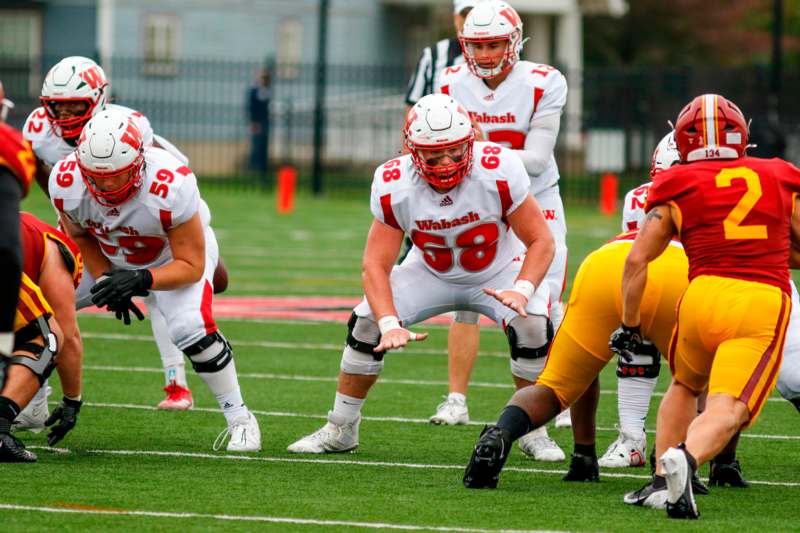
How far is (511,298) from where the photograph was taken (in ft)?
21.6

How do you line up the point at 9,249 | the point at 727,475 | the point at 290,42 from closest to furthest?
the point at 9,249
the point at 727,475
the point at 290,42

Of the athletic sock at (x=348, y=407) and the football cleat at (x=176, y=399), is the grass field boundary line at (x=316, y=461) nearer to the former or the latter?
the athletic sock at (x=348, y=407)

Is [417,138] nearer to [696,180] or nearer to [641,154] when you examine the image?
[696,180]

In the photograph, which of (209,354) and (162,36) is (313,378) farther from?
(162,36)

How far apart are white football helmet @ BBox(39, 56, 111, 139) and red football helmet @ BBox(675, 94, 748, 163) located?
10.9 ft

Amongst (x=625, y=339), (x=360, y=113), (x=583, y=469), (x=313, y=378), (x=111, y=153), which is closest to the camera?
(x=625, y=339)

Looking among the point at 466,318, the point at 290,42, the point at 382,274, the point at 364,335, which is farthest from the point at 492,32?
the point at 290,42

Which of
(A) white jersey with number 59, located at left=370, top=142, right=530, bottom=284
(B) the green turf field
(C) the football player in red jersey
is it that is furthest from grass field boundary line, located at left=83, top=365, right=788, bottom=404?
(C) the football player in red jersey

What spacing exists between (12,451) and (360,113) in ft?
76.4

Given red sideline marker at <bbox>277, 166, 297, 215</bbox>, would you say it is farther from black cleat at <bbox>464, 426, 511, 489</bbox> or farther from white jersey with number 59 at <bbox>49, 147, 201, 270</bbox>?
black cleat at <bbox>464, 426, 511, 489</bbox>

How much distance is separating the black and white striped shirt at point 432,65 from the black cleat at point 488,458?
3354 mm

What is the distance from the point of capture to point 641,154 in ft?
84.8

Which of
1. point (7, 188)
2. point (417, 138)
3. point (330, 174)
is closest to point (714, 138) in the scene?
point (417, 138)

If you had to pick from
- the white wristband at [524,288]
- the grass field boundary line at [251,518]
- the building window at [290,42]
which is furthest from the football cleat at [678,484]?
the building window at [290,42]
